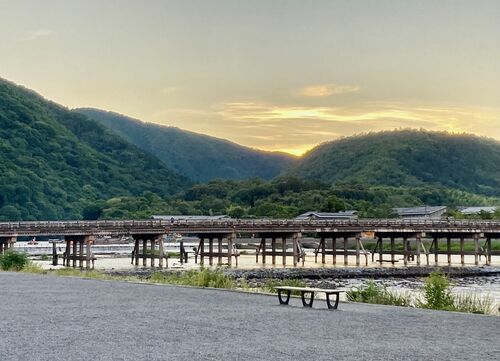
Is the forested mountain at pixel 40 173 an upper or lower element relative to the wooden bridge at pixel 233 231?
upper

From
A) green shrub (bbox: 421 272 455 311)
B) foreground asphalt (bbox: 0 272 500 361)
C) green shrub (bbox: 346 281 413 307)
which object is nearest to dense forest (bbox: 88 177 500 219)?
green shrub (bbox: 346 281 413 307)

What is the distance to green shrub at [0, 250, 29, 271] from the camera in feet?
135

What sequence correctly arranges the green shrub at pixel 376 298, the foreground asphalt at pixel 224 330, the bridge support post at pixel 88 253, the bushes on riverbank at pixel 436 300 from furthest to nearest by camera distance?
1. the bridge support post at pixel 88 253
2. the green shrub at pixel 376 298
3. the bushes on riverbank at pixel 436 300
4. the foreground asphalt at pixel 224 330

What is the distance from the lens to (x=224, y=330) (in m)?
15.8

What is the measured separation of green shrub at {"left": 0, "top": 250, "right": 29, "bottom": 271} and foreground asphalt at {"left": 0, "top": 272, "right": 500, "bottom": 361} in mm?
18413

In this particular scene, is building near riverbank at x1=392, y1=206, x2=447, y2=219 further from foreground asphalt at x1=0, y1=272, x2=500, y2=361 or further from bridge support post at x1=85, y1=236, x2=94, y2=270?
foreground asphalt at x1=0, y1=272, x2=500, y2=361

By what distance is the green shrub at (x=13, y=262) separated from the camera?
41094 millimetres

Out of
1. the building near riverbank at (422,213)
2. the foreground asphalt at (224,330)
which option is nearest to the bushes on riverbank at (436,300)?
the foreground asphalt at (224,330)

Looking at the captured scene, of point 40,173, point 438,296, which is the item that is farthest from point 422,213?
point 438,296

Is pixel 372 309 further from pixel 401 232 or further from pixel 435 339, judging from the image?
pixel 401 232

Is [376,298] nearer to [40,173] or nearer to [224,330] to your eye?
[224,330]

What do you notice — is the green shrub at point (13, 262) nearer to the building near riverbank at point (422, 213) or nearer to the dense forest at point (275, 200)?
the dense forest at point (275, 200)

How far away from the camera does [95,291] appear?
25.8 meters

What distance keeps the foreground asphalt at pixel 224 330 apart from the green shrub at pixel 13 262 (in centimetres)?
1841
